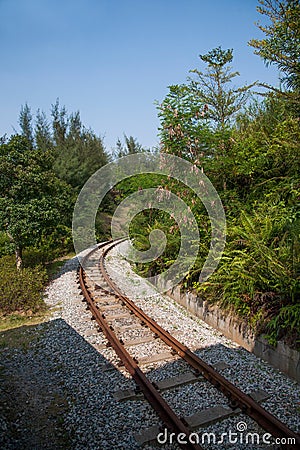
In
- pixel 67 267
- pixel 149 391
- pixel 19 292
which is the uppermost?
pixel 67 267

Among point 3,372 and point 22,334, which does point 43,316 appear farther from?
point 3,372

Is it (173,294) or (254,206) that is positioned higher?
(254,206)

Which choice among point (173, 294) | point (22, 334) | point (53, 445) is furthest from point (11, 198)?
point (53, 445)

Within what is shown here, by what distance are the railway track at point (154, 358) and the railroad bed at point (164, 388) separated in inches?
1.4

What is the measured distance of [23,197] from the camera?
9.41 m

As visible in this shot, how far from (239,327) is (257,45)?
6.11 meters

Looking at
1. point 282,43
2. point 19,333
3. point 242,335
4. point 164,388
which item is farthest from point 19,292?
point 282,43

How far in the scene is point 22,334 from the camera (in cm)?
614

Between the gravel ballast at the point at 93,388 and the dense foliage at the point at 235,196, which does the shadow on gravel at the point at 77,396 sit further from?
the dense foliage at the point at 235,196

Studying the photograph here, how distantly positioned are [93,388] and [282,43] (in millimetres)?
7937

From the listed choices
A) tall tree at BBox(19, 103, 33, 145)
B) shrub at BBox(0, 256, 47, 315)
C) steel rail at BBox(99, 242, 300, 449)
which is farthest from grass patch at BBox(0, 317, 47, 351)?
tall tree at BBox(19, 103, 33, 145)

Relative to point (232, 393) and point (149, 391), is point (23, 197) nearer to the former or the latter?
point (149, 391)

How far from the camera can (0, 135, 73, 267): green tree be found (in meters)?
9.04

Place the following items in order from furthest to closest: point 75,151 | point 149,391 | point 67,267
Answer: point 75,151 < point 67,267 < point 149,391
